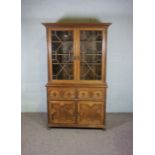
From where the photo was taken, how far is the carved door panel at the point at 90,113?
349 cm

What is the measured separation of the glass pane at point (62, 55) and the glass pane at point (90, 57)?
0.62 ft

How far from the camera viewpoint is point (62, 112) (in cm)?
354

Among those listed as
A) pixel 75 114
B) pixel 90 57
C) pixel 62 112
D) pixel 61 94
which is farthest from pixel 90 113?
pixel 90 57

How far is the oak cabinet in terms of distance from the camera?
11.4ft

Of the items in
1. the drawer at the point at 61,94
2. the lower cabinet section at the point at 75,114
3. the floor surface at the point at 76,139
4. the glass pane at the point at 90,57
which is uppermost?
the glass pane at the point at 90,57

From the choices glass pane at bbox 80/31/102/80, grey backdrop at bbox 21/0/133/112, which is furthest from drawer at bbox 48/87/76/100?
grey backdrop at bbox 21/0/133/112

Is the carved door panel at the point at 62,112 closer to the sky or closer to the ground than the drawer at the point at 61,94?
closer to the ground

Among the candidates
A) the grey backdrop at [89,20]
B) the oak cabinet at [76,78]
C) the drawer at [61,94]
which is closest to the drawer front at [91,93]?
the oak cabinet at [76,78]

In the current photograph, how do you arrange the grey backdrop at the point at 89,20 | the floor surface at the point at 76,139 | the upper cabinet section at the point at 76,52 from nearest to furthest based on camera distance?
1. the floor surface at the point at 76,139
2. the upper cabinet section at the point at 76,52
3. the grey backdrop at the point at 89,20

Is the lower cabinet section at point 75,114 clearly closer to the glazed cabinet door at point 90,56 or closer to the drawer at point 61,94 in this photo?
the drawer at point 61,94

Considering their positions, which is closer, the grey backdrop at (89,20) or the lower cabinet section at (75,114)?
the lower cabinet section at (75,114)

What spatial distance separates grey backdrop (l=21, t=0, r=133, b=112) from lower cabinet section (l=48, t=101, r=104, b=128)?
3.04 ft
